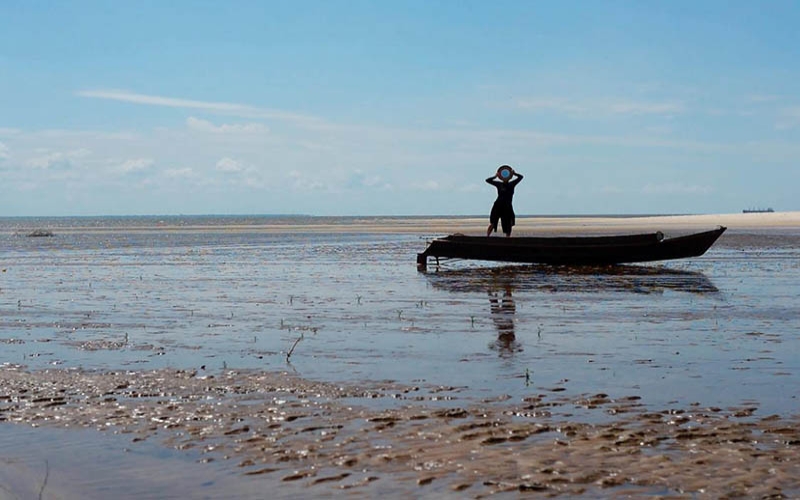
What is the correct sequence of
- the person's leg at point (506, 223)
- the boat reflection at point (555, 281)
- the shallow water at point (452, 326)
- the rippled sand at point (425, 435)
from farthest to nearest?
the person's leg at point (506, 223)
the boat reflection at point (555, 281)
the shallow water at point (452, 326)
the rippled sand at point (425, 435)

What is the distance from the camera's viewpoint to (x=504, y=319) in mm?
15516

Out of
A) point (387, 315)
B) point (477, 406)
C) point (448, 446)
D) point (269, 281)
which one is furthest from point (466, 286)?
point (448, 446)

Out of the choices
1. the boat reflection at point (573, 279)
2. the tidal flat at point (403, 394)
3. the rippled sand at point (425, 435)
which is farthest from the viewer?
the boat reflection at point (573, 279)

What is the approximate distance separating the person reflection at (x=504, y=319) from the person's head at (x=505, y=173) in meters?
7.28

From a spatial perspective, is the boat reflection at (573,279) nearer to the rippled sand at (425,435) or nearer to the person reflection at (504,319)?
the person reflection at (504,319)

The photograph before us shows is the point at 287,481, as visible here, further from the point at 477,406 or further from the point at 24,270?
the point at 24,270

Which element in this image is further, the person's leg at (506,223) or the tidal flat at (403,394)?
the person's leg at (506,223)

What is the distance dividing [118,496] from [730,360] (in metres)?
7.43

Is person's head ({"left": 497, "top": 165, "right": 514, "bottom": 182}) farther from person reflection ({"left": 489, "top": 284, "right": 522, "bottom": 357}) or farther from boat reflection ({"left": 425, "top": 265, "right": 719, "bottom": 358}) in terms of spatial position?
person reflection ({"left": 489, "top": 284, "right": 522, "bottom": 357})

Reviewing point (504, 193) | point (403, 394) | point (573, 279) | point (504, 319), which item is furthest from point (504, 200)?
point (403, 394)

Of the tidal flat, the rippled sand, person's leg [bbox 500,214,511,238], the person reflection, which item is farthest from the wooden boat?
the rippled sand

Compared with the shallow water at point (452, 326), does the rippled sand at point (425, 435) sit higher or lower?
lower

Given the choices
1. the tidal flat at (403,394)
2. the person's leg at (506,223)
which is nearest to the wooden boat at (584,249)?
the person's leg at (506,223)

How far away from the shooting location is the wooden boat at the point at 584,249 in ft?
91.9
